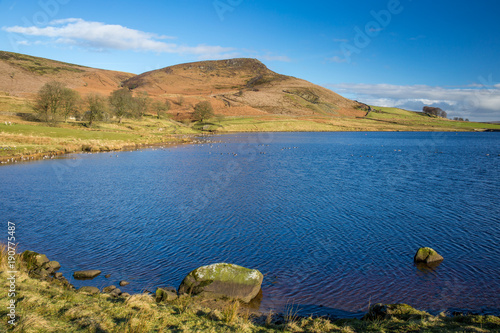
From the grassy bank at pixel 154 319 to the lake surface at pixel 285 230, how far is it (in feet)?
6.13

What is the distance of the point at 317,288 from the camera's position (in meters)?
12.8

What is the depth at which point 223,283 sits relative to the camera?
12.1 metres

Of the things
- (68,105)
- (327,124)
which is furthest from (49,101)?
(327,124)

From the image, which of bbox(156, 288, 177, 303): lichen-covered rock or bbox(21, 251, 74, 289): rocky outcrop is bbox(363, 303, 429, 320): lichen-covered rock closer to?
bbox(156, 288, 177, 303): lichen-covered rock

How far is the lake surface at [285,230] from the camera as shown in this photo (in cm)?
1288

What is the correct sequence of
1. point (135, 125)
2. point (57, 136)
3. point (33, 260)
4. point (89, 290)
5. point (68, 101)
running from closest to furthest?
point (89, 290) → point (33, 260) → point (57, 136) → point (68, 101) → point (135, 125)

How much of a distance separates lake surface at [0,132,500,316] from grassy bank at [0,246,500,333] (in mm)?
1869

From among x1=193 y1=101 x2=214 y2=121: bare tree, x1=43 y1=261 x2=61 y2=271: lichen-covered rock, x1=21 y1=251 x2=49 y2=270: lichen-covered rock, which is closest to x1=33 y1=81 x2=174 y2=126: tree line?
x1=193 y1=101 x2=214 y2=121: bare tree

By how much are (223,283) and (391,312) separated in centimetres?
596

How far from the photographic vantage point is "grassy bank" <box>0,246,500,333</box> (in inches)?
325

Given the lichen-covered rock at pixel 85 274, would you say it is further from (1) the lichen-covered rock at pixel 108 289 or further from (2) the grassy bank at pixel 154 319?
(2) the grassy bank at pixel 154 319

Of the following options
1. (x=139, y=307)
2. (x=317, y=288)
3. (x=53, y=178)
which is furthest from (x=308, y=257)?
(x=53, y=178)

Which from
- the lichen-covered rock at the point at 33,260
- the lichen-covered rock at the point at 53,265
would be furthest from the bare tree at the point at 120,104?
the lichen-covered rock at the point at 53,265

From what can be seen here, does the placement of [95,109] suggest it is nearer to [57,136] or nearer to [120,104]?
[120,104]
